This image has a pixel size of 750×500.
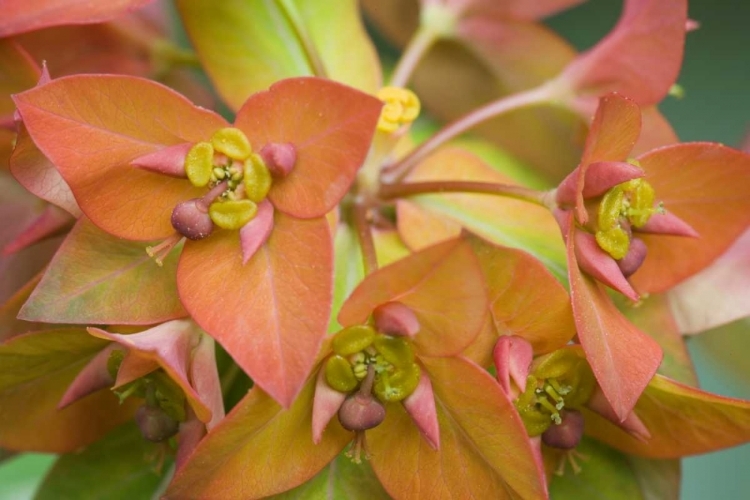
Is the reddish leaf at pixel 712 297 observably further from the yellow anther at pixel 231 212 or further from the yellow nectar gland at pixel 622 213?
the yellow anther at pixel 231 212

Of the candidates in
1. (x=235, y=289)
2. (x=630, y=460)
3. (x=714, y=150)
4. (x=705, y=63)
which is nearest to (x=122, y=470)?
(x=235, y=289)

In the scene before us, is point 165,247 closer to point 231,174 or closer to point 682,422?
point 231,174

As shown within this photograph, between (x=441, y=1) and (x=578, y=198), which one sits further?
(x=441, y=1)

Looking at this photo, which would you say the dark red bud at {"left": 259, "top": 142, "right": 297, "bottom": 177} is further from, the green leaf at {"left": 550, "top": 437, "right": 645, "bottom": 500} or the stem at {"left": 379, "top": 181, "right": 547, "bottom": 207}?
the green leaf at {"left": 550, "top": 437, "right": 645, "bottom": 500}

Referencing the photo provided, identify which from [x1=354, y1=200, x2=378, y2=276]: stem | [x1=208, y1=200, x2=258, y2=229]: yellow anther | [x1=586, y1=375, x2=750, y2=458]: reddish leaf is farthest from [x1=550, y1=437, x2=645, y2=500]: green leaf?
[x1=208, y1=200, x2=258, y2=229]: yellow anther

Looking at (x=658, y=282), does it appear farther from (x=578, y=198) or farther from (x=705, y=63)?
(x=705, y=63)

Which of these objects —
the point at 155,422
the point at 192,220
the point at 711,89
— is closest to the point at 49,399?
the point at 155,422
